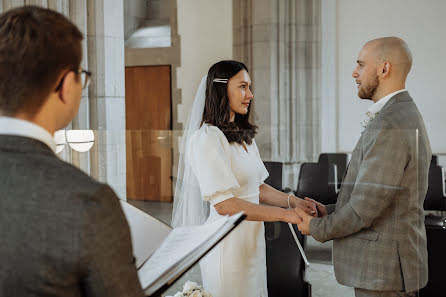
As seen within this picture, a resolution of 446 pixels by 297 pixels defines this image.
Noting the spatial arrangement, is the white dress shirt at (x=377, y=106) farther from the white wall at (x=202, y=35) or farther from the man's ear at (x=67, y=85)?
the white wall at (x=202, y=35)

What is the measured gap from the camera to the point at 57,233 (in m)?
0.80

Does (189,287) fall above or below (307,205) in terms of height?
below

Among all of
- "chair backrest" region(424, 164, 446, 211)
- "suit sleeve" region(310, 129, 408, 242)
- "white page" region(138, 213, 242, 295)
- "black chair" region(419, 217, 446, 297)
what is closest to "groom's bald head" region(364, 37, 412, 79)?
"suit sleeve" region(310, 129, 408, 242)

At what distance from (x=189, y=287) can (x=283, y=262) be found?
361mm

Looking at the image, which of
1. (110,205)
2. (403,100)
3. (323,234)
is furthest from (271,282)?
(110,205)

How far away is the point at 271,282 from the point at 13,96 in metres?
1.42

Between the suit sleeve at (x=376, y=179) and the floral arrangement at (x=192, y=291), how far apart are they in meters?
0.56

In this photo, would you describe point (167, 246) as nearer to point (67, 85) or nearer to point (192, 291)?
point (67, 85)

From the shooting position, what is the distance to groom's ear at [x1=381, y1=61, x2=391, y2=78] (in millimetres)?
1872

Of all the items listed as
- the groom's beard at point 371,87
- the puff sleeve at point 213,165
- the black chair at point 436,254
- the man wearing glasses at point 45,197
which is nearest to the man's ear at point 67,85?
the man wearing glasses at point 45,197

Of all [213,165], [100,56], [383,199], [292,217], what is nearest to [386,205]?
[383,199]

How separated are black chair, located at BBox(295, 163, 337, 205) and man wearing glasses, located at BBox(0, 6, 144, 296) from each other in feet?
3.76

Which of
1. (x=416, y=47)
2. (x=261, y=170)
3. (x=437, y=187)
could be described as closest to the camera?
(x=261, y=170)

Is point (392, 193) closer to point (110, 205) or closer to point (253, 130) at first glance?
point (253, 130)
